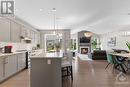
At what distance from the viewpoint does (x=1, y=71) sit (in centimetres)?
492

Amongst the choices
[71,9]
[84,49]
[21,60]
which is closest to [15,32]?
[21,60]

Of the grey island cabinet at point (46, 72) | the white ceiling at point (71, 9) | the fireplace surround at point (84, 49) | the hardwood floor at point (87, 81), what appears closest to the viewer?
the grey island cabinet at point (46, 72)

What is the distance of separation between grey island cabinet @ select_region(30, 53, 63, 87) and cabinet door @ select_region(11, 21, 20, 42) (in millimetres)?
3626

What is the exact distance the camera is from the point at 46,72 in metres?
3.69

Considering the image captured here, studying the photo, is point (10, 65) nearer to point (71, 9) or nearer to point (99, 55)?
point (71, 9)

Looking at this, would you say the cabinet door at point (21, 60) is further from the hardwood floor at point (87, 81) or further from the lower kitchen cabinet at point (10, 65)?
the hardwood floor at point (87, 81)

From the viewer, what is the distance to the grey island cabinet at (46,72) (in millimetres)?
3674

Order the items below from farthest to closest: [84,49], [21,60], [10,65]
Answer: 1. [84,49]
2. [21,60]
3. [10,65]

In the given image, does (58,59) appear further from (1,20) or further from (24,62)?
(24,62)

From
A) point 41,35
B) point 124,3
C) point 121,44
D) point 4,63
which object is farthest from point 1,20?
point 121,44

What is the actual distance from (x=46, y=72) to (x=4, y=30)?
323 cm

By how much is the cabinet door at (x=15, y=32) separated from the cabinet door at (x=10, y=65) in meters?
1.17

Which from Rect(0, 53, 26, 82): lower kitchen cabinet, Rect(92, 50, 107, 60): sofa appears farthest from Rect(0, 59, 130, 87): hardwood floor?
Rect(92, 50, 107, 60): sofa

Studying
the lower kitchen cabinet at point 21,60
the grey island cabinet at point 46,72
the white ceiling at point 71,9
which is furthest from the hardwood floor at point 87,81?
the white ceiling at point 71,9
